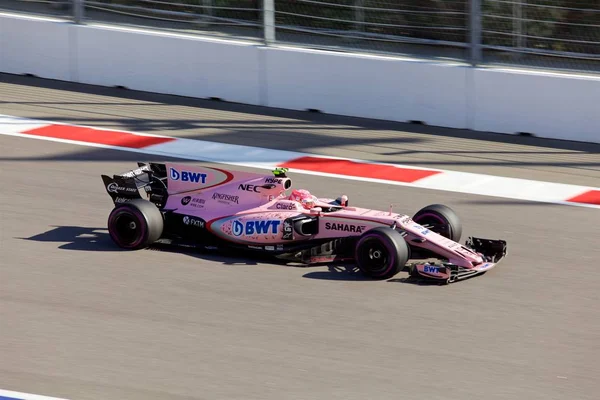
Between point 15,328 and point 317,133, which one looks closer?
point 15,328

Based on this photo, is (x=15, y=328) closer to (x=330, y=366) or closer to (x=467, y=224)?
(x=330, y=366)

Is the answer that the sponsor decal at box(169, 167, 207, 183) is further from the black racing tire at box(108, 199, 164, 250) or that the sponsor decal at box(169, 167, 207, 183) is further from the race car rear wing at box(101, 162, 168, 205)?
the black racing tire at box(108, 199, 164, 250)

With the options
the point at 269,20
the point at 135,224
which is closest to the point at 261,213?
Answer: the point at 135,224

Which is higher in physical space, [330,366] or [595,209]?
[595,209]

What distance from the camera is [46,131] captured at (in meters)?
13.1

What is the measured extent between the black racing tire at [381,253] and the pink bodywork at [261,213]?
8.2 inches

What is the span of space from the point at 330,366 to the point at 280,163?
554 centimetres

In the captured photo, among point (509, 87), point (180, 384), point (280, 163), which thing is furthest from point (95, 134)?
point (180, 384)

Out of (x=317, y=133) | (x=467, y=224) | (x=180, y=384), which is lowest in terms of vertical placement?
(x=180, y=384)

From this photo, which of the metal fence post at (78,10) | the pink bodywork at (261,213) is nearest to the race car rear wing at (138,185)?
the pink bodywork at (261,213)

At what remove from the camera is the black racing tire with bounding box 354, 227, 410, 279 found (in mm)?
8062

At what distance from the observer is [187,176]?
911 centimetres

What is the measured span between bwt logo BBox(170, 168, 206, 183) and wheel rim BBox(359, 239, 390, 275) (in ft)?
5.42

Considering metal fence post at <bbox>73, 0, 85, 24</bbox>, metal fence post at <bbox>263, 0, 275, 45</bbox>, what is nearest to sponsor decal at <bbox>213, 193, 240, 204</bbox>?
metal fence post at <bbox>263, 0, 275, 45</bbox>
